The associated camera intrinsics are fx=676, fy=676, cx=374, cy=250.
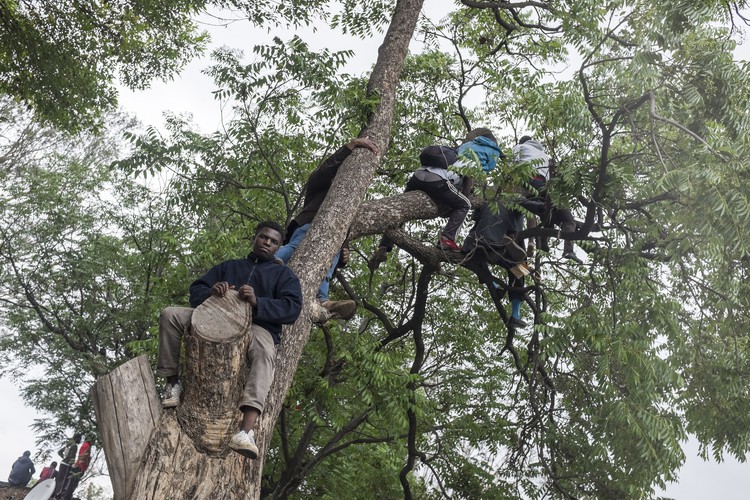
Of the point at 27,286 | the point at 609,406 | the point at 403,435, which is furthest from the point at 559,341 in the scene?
the point at 27,286

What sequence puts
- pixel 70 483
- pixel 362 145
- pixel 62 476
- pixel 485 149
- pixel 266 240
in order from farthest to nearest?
pixel 70 483, pixel 62 476, pixel 485 149, pixel 362 145, pixel 266 240

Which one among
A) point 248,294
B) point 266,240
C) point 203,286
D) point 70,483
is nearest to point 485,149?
point 266,240

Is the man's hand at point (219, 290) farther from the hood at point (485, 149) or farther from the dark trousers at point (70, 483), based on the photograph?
the dark trousers at point (70, 483)

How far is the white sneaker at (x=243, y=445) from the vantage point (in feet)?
12.5

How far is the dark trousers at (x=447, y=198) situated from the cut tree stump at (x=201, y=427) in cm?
375

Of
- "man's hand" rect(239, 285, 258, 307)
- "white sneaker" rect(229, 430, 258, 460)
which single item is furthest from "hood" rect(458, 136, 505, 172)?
"white sneaker" rect(229, 430, 258, 460)

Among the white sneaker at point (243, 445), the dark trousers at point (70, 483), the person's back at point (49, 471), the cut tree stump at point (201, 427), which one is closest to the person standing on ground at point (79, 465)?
the dark trousers at point (70, 483)

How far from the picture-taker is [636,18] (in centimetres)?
649

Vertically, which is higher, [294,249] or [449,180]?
[449,180]

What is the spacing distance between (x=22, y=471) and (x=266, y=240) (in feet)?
52.9

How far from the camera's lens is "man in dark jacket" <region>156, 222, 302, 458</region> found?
13.1ft

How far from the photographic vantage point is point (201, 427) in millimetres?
3959

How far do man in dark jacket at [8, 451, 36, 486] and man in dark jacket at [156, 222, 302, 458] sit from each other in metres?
15.8

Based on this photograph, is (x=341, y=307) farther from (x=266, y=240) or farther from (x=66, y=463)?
(x=66, y=463)
